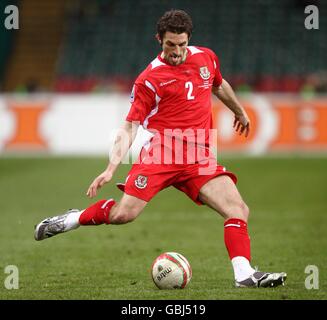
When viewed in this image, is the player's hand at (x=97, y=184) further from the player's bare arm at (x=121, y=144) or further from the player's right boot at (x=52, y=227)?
the player's right boot at (x=52, y=227)

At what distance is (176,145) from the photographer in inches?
286

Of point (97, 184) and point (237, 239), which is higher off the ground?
point (97, 184)

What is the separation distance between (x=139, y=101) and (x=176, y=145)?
0.48 metres

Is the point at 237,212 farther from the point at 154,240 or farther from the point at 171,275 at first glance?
the point at 154,240

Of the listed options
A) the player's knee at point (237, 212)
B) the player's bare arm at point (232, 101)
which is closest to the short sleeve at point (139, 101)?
the player's bare arm at point (232, 101)

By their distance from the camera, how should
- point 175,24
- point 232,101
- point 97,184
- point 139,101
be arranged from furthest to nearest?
point 232,101 < point 139,101 < point 175,24 < point 97,184

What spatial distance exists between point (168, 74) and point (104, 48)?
2134cm

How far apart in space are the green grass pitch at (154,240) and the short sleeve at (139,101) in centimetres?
132

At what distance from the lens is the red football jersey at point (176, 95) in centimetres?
708

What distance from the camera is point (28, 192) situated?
15031mm

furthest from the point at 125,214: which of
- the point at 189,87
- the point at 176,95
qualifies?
the point at 189,87

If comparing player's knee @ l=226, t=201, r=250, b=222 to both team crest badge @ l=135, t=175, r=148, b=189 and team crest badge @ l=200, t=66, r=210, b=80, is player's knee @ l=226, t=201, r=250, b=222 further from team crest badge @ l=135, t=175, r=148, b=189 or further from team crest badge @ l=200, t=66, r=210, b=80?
team crest badge @ l=200, t=66, r=210, b=80
